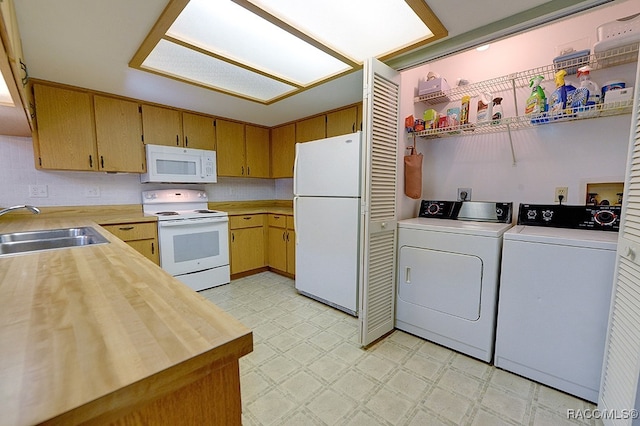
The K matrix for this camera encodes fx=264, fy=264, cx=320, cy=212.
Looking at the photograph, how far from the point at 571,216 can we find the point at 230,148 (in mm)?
3562

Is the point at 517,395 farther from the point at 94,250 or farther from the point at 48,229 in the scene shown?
the point at 48,229

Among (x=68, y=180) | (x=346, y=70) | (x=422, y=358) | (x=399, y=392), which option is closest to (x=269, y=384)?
(x=399, y=392)

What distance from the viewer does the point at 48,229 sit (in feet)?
5.88

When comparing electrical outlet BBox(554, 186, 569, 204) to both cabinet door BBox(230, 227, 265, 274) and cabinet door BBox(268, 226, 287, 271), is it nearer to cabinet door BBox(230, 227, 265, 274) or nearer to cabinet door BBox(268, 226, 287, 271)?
cabinet door BBox(268, 226, 287, 271)

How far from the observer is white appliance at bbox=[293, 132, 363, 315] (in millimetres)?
2385

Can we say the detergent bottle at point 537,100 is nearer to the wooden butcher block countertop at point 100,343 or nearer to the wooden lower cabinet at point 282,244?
the wooden butcher block countertop at point 100,343

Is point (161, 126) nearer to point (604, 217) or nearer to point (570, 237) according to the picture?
point (570, 237)

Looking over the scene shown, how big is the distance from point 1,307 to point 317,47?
6.15 ft

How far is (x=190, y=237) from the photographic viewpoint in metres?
2.93

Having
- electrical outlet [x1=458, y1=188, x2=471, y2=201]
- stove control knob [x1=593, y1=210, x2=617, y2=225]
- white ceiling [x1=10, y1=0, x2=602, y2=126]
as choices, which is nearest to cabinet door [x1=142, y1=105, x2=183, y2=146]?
white ceiling [x1=10, y1=0, x2=602, y2=126]

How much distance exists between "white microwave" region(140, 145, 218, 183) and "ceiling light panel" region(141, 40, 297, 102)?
3.26ft

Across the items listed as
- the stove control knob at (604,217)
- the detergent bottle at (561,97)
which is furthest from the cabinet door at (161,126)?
the stove control knob at (604,217)

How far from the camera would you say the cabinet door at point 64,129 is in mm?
2338

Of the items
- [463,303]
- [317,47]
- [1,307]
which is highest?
[317,47]
